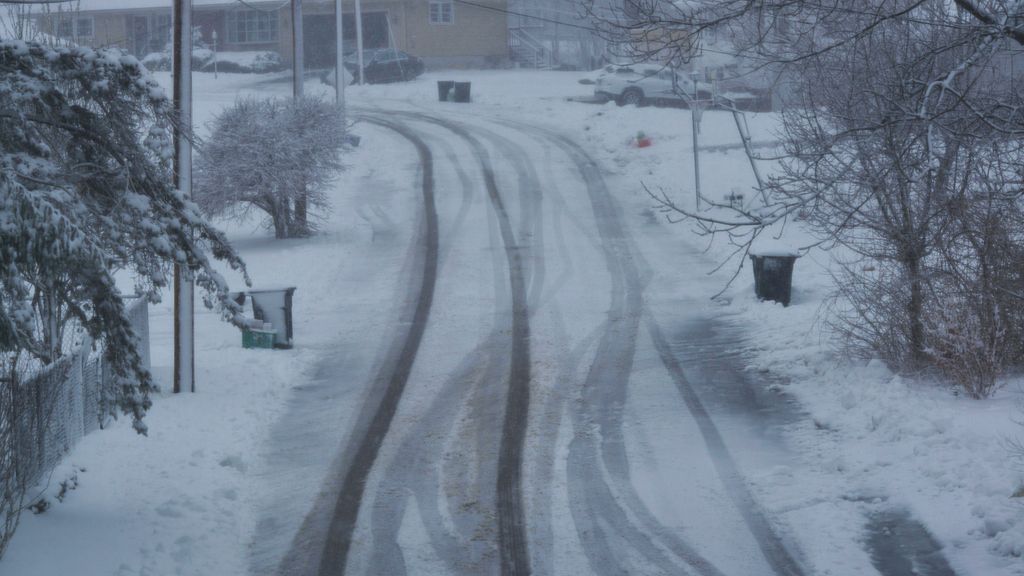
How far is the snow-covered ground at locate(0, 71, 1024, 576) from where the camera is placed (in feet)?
24.8

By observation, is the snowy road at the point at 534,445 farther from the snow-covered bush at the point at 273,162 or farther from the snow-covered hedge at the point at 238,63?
the snow-covered hedge at the point at 238,63

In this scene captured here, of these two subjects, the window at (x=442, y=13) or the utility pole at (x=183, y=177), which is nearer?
the utility pole at (x=183, y=177)

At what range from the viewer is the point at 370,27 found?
57375 millimetres

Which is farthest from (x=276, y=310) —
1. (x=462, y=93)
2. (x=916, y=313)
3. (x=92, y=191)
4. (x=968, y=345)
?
(x=462, y=93)

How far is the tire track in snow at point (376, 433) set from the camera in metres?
7.93

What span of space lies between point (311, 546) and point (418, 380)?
4.81 metres

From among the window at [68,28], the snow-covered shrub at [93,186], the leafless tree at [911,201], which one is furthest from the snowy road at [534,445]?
the window at [68,28]

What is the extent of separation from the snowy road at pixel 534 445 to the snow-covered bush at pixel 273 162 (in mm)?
3085

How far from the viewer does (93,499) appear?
335 inches

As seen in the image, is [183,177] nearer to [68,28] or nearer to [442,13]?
[68,28]

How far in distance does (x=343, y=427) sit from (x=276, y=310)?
357cm

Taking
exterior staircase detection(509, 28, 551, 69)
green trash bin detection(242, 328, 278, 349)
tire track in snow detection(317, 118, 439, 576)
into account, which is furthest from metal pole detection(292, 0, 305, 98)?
exterior staircase detection(509, 28, 551, 69)

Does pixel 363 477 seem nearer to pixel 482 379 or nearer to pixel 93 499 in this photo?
pixel 93 499

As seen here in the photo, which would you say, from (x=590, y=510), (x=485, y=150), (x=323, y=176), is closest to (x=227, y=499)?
(x=590, y=510)
